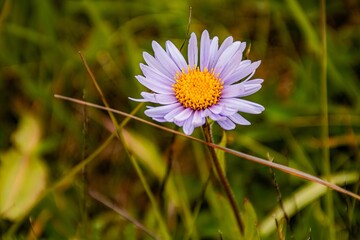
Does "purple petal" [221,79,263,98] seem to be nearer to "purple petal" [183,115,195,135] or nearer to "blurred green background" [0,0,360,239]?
"purple petal" [183,115,195,135]

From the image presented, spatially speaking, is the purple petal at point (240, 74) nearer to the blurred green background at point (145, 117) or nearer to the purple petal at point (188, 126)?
the purple petal at point (188, 126)

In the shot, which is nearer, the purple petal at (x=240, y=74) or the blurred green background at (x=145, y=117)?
the purple petal at (x=240, y=74)

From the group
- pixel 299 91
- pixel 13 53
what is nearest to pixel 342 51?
pixel 299 91

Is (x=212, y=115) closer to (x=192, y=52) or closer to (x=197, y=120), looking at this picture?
(x=197, y=120)

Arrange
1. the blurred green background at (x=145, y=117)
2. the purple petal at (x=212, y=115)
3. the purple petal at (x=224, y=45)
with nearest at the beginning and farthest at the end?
the purple petal at (x=212, y=115)
the purple petal at (x=224, y=45)
the blurred green background at (x=145, y=117)

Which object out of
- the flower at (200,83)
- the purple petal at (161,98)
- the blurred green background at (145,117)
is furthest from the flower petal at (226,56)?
the blurred green background at (145,117)

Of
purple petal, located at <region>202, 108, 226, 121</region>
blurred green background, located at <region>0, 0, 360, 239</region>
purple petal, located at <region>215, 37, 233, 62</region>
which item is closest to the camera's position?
purple petal, located at <region>202, 108, 226, 121</region>

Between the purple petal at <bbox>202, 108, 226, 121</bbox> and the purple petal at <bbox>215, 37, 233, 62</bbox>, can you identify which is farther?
the purple petal at <bbox>215, 37, 233, 62</bbox>

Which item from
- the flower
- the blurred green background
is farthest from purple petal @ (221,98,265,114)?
Result: the blurred green background
